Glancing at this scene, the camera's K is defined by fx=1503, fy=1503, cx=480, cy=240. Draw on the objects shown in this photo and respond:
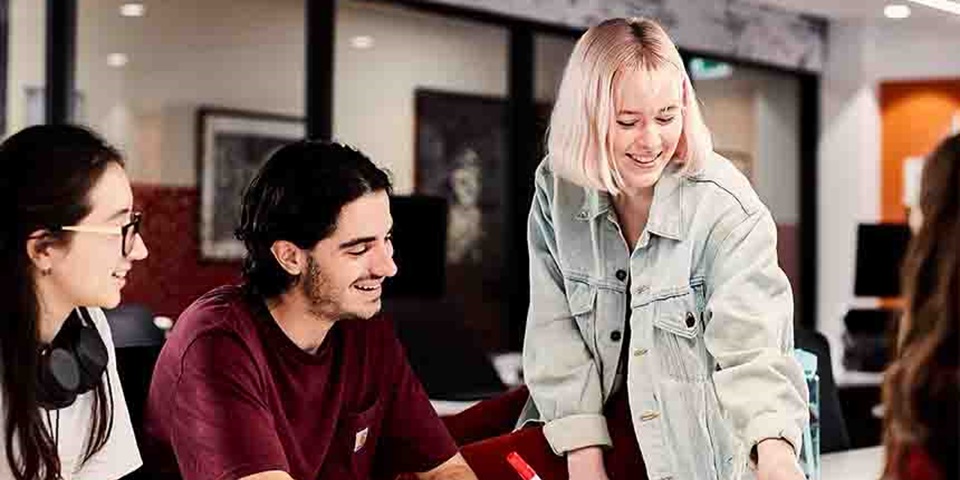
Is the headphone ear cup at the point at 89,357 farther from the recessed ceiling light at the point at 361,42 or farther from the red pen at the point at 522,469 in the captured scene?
the recessed ceiling light at the point at 361,42

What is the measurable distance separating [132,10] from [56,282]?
3714mm

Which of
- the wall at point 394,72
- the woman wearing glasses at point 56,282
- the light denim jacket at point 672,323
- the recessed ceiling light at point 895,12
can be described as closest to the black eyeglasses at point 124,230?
the woman wearing glasses at point 56,282

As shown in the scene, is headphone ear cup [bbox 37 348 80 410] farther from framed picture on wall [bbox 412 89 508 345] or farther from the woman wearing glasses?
framed picture on wall [bbox 412 89 508 345]

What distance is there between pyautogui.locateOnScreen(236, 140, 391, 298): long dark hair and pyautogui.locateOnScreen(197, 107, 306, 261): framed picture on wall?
136 inches

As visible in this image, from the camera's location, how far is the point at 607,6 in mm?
7223

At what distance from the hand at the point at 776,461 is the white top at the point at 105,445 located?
89 centimetres

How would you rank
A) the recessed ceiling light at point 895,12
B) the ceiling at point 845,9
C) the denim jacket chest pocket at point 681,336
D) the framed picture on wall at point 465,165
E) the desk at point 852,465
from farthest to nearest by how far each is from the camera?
the ceiling at point 845,9 < the recessed ceiling light at point 895,12 < the framed picture on wall at point 465,165 < the desk at point 852,465 < the denim jacket chest pocket at point 681,336

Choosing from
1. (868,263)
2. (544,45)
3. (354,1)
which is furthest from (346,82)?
(868,263)

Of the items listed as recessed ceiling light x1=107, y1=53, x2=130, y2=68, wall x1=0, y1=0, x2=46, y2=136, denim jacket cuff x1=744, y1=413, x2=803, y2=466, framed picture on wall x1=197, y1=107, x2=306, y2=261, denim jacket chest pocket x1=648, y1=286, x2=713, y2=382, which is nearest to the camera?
denim jacket cuff x1=744, y1=413, x2=803, y2=466

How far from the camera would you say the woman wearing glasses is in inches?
73.9

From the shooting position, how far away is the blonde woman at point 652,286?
228 centimetres

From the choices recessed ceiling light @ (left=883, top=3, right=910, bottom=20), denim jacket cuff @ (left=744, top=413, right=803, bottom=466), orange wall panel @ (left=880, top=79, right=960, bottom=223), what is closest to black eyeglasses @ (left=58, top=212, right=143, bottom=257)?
denim jacket cuff @ (left=744, top=413, right=803, bottom=466)

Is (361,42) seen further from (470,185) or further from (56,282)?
(56,282)

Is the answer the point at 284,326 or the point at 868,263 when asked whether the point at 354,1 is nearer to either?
the point at 868,263
